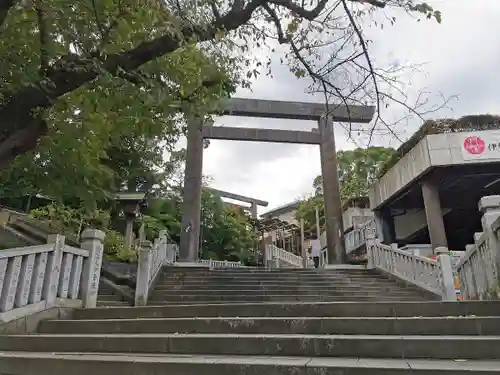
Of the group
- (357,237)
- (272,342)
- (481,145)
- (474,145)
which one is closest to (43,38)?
(272,342)

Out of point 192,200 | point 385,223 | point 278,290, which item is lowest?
point 278,290

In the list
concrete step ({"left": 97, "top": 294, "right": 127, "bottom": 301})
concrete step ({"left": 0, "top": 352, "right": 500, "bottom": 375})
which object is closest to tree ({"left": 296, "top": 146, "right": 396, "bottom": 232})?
concrete step ({"left": 97, "top": 294, "right": 127, "bottom": 301})

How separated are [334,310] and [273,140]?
32.8ft

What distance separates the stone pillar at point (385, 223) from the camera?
14.8 meters

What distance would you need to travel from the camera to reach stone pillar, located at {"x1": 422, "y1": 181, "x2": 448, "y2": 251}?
426 inches

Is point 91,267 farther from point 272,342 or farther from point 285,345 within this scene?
point 285,345

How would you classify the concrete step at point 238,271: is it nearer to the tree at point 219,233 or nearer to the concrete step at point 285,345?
the concrete step at point 285,345

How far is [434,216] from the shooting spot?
11070 millimetres

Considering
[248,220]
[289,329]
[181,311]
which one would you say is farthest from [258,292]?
[248,220]

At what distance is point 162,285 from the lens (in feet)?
28.0

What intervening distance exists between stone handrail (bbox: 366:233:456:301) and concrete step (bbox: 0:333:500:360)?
4.08 meters

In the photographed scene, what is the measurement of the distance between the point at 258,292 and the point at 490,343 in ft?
17.9

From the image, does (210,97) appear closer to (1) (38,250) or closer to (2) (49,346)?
(1) (38,250)

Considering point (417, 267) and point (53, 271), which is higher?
point (417, 267)
